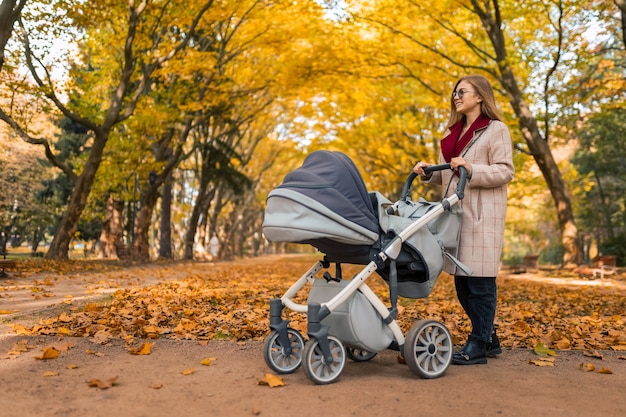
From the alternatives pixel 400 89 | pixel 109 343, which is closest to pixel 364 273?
pixel 109 343

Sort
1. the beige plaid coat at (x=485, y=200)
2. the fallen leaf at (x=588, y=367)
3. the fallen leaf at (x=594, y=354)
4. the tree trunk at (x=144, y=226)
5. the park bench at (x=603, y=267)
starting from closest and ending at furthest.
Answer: the fallen leaf at (x=588, y=367), the beige plaid coat at (x=485, y=200), the fallen leaf at (x=594, y=354), the park bench at (x=603, y=267), the tree trunk at (x=144, y=226)

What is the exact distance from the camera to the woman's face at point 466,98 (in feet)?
14.6

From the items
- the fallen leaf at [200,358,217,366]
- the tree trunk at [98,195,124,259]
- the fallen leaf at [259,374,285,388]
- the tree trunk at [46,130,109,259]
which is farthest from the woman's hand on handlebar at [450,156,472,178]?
the tree trunk at [98,195,124,259]

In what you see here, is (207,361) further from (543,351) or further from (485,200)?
(543,351)

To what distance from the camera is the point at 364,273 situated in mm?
3773

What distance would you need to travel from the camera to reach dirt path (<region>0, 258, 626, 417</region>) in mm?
3145

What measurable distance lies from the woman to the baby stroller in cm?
20

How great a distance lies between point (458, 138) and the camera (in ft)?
15.1

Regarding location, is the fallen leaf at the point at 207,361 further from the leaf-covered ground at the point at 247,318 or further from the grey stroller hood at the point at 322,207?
the grey stroller hood at the point at 322,207

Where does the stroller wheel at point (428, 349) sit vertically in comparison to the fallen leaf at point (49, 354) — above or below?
above

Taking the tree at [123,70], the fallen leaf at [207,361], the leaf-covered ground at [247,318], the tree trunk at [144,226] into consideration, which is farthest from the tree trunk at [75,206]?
the fallen leaf at [207,361]

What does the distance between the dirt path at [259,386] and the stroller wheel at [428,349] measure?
0.08 m

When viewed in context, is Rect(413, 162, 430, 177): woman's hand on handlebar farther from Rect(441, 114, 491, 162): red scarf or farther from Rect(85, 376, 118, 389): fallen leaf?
Rect(85, 376, 118, 389): fallen leaf

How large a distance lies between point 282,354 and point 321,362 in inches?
13.4
